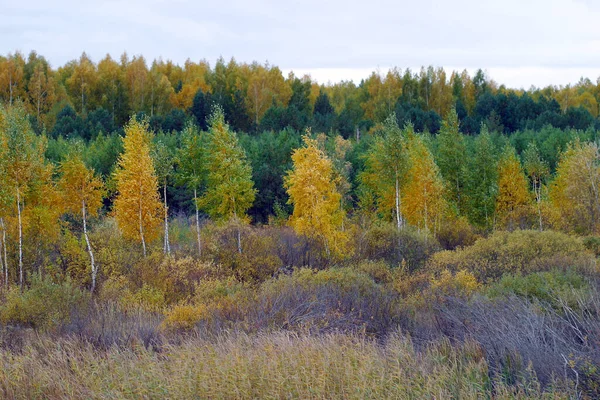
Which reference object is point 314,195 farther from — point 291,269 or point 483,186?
point 483,186

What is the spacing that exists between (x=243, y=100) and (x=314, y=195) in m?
43.3

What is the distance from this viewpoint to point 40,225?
2358 centimetres

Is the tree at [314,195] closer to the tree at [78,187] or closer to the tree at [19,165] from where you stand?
the tree at [78,187]

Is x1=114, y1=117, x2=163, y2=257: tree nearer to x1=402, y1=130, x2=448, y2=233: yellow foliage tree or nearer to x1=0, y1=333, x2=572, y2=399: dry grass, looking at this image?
x1=402, y1=130, x2=448, y2=233: yellow foliage tree

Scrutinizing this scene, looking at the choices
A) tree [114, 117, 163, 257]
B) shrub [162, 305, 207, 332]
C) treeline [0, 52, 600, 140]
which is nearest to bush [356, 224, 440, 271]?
tree [114, 117, 163, 257]

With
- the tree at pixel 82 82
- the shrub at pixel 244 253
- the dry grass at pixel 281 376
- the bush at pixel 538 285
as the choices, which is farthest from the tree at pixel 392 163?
the tree at pixel 82 82

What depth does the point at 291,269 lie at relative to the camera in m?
28.6

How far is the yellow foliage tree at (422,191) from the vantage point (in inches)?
1282

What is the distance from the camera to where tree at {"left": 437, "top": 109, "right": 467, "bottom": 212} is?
36.7 metres

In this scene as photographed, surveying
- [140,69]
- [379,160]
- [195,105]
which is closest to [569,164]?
[379,160]

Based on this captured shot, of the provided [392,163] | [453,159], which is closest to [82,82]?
[453,159]

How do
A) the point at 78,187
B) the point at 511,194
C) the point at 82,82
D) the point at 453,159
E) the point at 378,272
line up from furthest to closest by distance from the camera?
the point at 82,82 → the point at 453,159 → the point at 511,194 → the point at 78,187 → the point at 378,272

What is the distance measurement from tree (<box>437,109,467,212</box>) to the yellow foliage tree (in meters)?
3.34

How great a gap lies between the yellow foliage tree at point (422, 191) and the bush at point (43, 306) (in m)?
19.6
